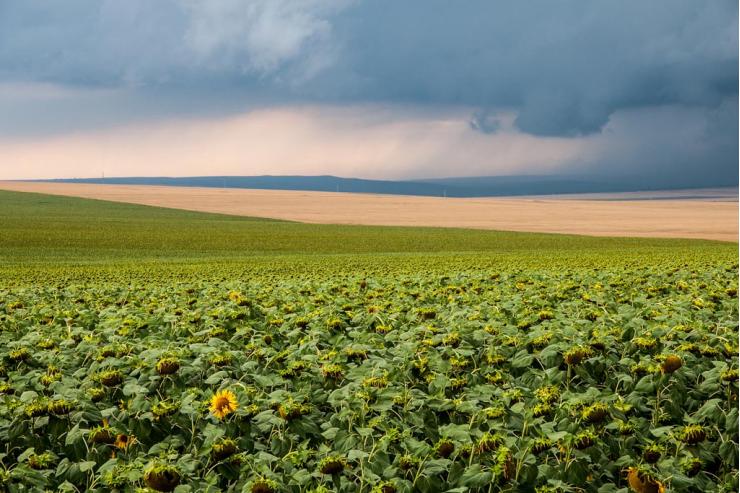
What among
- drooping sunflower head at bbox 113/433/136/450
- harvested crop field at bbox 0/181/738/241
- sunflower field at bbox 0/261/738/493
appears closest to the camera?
sunflower field at bbox 0/261/738/493

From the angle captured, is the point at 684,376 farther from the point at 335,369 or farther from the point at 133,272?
the point at 133,272

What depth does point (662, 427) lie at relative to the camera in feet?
19.9

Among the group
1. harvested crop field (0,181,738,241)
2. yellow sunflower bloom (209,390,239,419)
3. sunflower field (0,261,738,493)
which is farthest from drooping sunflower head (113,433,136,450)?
harvested crop field (0,181,738,241)

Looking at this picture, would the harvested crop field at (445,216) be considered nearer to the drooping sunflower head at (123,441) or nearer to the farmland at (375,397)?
the farmland at (375,397)

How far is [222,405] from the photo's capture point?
5.81 m

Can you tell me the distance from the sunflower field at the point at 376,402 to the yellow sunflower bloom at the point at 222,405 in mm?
15

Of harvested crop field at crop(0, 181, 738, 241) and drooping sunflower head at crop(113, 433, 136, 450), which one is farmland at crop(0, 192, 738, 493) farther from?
harvested crop field at crop(0, 181, 738, 241)

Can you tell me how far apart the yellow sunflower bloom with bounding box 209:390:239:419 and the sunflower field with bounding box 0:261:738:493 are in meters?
0.01

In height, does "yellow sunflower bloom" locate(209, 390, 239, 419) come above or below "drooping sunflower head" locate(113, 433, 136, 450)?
above

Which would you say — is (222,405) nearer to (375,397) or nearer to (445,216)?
(375,397)

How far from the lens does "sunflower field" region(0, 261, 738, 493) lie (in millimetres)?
5234

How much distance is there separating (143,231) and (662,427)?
5669 centimetres

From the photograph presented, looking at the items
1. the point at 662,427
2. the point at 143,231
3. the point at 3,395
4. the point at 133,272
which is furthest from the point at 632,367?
the point at 143,231

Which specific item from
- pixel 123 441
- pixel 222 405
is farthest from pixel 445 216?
pixel 123 441
